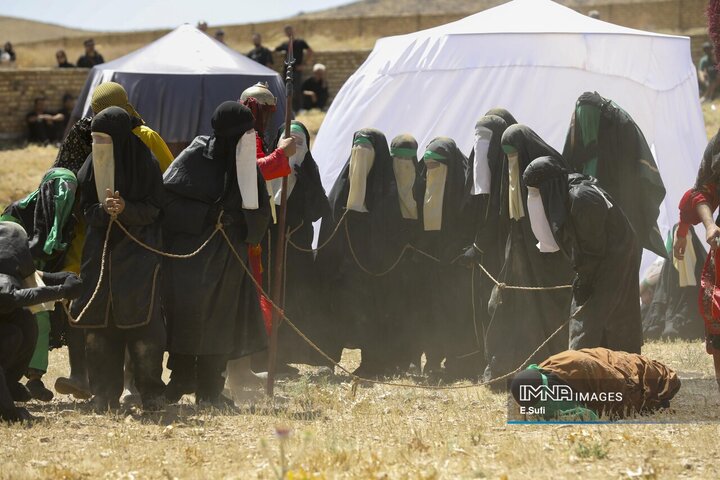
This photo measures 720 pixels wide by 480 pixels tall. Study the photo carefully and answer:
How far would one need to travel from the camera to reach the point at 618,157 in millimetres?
7938

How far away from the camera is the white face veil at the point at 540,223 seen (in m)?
6.98

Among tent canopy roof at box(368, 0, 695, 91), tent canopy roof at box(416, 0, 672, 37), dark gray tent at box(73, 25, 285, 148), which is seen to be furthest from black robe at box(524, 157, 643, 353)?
dark gray tent at box(73, 25, 285, 148)

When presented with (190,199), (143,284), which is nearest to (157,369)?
(143,284)

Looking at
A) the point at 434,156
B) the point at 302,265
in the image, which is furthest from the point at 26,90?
the point at 434,156

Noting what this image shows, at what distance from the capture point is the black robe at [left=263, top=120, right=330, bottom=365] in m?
8.21

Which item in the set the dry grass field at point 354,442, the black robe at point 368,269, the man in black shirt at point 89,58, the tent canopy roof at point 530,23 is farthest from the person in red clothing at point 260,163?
the man in black shirt at point 89,58

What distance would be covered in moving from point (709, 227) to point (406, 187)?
238cm

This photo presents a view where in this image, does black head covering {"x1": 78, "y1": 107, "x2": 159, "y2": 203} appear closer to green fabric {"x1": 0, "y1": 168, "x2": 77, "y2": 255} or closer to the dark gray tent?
green fabric {"x1": 0, "y1": 168, "x2": 77, "y2": 255}

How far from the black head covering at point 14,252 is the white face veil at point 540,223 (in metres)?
2.75

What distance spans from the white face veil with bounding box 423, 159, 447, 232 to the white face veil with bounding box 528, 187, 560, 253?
3.97ft

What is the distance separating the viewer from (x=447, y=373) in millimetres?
8367

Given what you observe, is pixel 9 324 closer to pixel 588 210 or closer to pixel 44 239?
pixel 44 239

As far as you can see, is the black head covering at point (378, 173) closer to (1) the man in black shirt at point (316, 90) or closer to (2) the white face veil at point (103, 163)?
(2) the white face veil at point (103, 163)

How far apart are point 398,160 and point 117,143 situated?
2.54m
